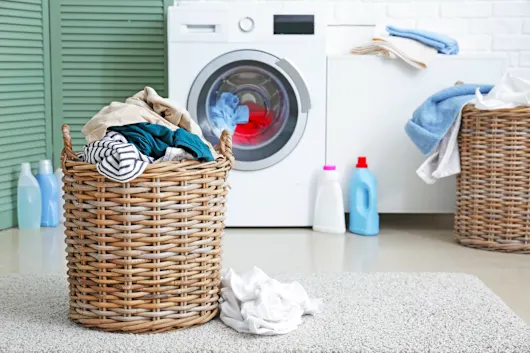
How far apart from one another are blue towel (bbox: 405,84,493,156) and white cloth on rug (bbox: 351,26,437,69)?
0.26m

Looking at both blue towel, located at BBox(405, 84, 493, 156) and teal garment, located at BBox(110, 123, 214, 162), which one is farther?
blue towel, located at BBox(405, 84, 493, 156)

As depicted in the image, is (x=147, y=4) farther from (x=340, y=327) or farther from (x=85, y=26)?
(x=340, y=327)

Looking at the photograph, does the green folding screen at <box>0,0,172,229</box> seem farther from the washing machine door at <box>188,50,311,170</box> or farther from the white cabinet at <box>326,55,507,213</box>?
the white cabinet at <box>326,55,507,213</box>

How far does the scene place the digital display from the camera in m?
3.60

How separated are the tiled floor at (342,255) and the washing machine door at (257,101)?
1.18ft

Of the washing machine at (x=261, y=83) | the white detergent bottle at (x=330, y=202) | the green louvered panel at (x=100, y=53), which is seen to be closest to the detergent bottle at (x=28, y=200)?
the green louvered panel at (x=100, y=53)

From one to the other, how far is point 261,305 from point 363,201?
1600 millimetres

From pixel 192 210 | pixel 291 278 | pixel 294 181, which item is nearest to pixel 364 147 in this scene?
pixel 294 181

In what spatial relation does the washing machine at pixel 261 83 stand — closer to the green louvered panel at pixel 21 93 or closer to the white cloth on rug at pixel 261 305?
the green louvered panel at pixel 21 93

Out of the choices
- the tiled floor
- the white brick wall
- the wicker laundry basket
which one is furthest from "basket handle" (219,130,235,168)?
the white brick wall

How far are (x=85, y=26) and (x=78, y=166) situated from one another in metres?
2.08

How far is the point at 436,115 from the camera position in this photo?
335 centimetres

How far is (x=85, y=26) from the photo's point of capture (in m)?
3.95

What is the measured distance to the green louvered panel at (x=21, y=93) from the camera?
145 inches
